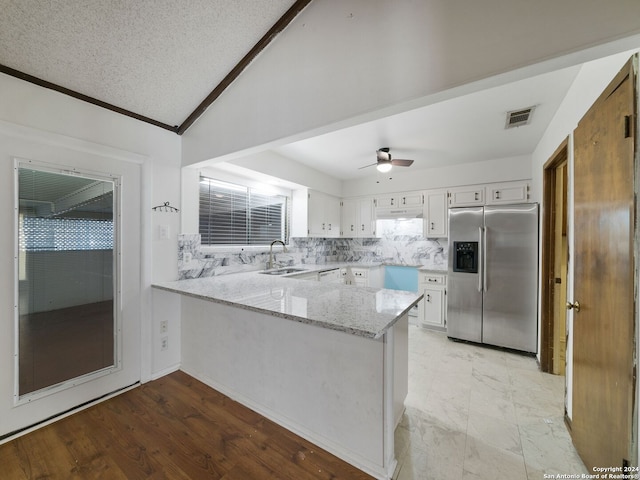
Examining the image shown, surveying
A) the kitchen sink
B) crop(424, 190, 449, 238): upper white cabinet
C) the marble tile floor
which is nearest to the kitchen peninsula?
the marble tile floor

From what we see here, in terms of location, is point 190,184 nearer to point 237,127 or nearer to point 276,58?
point 237,127

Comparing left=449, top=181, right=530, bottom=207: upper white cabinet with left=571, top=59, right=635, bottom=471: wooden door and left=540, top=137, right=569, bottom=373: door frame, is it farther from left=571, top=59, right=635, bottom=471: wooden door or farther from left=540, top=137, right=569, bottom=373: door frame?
left=571, top=59, right=635, bottom=471: wooden door

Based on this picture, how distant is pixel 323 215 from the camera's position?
15.0ft

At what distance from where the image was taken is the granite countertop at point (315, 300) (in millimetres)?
1329

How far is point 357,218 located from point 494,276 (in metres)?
2.47

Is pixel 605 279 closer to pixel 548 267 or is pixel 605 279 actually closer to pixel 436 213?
pixel 548 267

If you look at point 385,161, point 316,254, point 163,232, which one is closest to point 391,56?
point 385,161

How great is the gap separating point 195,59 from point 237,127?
1.76 feet

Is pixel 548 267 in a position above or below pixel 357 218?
below

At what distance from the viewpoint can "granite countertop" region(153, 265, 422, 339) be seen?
133 centimetres

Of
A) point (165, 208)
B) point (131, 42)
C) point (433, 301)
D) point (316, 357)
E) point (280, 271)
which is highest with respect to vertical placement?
point (131, 42)

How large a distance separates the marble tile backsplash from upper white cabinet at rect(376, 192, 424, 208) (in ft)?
2.13

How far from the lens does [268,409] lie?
76.2 inches

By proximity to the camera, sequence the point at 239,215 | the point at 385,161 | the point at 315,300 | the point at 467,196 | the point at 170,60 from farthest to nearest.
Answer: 1. the point at 467,196
2. the point at 239,215
3. the point at 385,161
4. the point at 170,60
5. the point at 315,300
